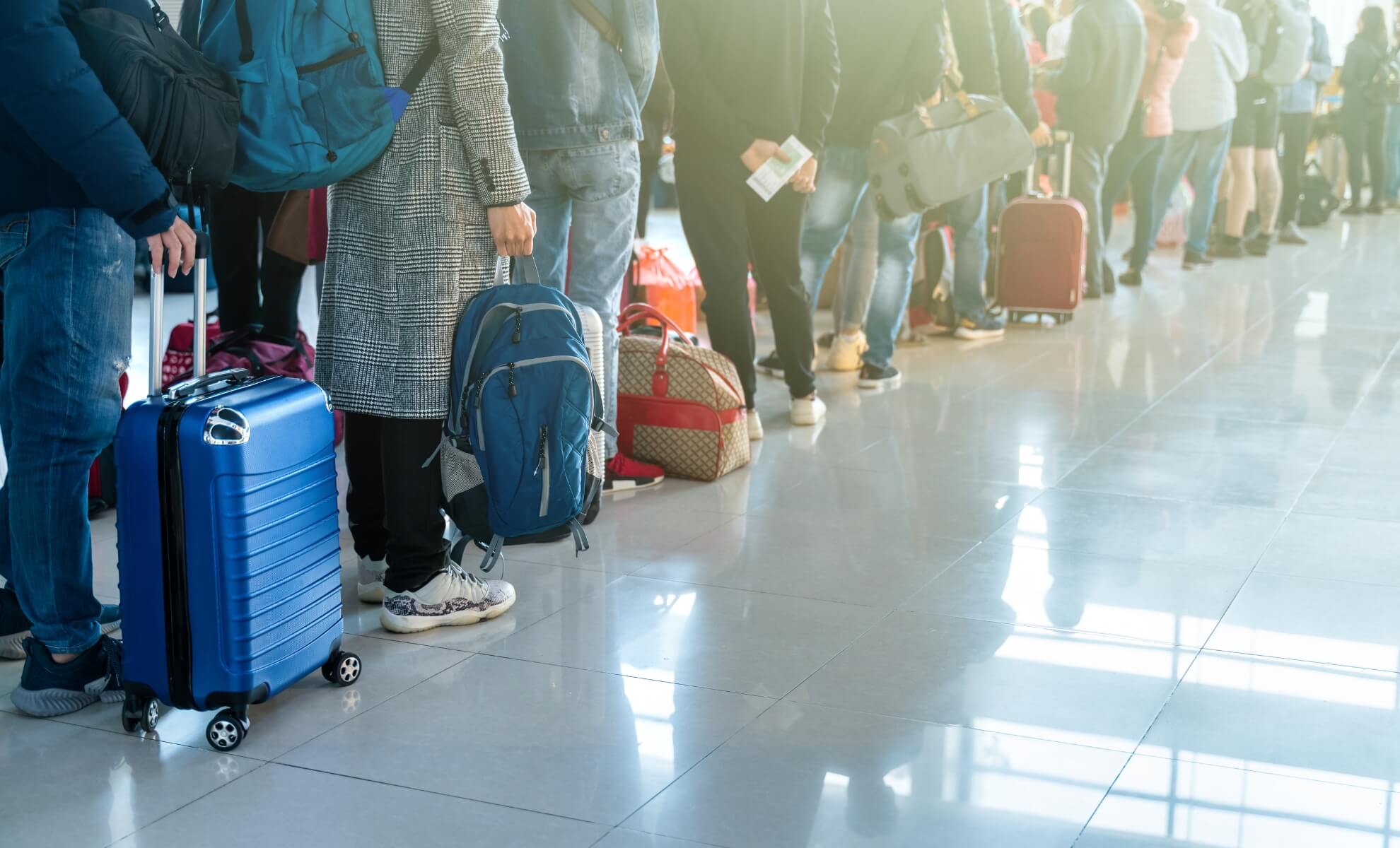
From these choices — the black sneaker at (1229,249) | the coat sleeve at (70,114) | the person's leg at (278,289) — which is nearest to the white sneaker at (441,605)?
the coat sleeve at (70,114)

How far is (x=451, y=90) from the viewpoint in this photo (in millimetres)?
2537

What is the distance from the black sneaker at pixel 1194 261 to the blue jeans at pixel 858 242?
14.1ft

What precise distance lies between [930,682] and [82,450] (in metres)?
1.46

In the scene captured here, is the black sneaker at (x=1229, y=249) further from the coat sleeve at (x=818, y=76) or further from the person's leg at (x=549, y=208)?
the person's leg at (x=549, y=208)

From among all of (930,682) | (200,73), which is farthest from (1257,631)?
(200,73)

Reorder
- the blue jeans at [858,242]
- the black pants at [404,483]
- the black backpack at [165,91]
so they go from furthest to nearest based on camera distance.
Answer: the blue jeans at [858,242], the black pants at [404,483], the black backpack at [165,91]

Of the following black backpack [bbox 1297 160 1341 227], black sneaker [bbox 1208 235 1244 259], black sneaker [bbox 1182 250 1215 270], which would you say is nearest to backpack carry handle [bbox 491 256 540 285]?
black sneaker [bbox 1182 250 1215 270]

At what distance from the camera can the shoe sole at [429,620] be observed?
2.71 meters

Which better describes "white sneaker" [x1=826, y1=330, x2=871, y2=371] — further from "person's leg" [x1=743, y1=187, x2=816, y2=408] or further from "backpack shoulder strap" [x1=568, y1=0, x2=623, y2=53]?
"backpack shoulder strap" [x1=568, y1=0, x2=623, y2=53]

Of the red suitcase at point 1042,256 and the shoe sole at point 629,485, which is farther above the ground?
the red suitcase at point 1042,256

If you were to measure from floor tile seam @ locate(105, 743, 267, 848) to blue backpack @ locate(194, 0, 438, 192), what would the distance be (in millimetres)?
935

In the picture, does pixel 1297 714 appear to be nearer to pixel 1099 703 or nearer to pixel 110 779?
pixel 1099 703

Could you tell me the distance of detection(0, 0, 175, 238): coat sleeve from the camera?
197cm

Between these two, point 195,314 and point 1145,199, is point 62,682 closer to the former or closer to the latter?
point 195,314
